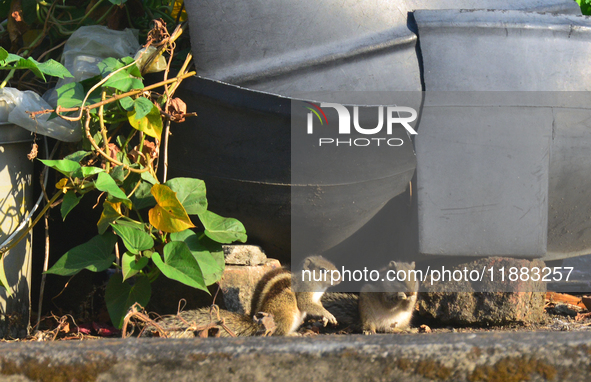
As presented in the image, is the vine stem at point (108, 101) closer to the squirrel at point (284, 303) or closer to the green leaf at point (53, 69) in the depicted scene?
the green leaf at point (53, 69)

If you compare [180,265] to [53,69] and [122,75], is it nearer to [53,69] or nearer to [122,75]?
[122,75]

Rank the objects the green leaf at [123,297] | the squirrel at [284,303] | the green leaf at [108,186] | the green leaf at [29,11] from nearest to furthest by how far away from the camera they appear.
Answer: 1. the green leaf at [108,186]
2. the green leaf at [123,297]
3. the squirrel at [284,303]
4. the green leaf at [29,11]

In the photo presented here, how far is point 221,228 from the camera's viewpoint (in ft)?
7.88

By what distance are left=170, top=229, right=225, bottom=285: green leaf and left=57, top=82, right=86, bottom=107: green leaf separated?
0.68 metres

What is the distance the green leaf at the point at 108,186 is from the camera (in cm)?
213

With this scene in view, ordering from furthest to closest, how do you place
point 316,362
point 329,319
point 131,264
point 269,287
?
point 329,319 < point 269,287 < point 131,264 < point 316,362

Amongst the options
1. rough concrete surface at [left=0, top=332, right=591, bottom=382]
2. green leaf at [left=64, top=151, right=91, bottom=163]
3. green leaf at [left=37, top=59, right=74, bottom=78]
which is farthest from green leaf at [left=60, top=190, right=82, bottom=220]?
rough concrete surface at [left=0, top=332, right=591, bottom=382]

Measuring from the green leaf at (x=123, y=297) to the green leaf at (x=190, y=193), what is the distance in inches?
14.1

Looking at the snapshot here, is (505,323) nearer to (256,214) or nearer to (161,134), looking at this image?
→ (256,214)

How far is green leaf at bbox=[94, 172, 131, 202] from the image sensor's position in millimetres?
2129

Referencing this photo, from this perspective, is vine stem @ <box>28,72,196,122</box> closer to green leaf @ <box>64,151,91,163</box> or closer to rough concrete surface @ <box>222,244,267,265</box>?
green leaf @ <box>64,151,91,163</box>

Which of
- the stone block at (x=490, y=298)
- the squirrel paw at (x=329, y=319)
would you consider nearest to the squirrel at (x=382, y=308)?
the squirrel paw at (x=329, y=319)

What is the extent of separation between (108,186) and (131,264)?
34cm

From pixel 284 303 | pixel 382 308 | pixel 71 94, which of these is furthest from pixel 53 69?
pixel 382 308
